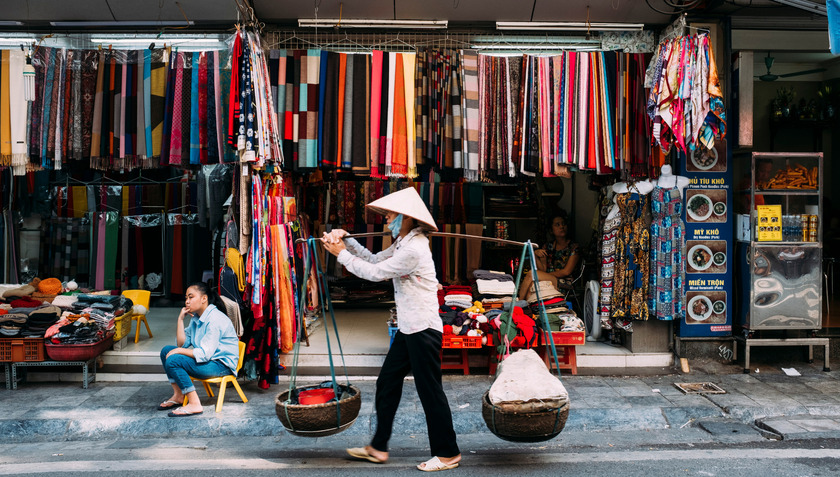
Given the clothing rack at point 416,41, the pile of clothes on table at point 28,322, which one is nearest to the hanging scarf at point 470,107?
the clothing rack at point 416,41

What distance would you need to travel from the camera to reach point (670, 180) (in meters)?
6.58

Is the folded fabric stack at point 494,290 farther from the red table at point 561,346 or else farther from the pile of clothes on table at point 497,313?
the red table at point 561,346

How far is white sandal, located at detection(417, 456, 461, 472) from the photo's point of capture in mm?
4285

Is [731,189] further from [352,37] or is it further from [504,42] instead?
[352,37]

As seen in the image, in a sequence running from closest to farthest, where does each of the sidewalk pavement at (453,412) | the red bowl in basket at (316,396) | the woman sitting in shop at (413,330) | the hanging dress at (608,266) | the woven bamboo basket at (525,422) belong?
1. the woven bamboo basket at (525,422)
2. the woman sitting in shop at (413,330)
3. the red bowl in basket at (316,396)
4. the sidewalk pavement at (453,412)
5. the hanging dress at (608,266)

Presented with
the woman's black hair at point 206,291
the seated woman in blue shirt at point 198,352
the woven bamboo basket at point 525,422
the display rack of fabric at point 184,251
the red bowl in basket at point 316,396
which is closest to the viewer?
the woven bamboo basket at point 525,422

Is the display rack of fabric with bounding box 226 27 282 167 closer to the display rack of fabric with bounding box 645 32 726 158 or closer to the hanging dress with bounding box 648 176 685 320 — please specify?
the display rack of fabric with bounding box 645 32 726 158

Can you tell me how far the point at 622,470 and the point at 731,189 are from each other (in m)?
3.65

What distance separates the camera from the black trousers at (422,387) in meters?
4.28

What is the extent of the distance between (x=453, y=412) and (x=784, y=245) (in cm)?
387

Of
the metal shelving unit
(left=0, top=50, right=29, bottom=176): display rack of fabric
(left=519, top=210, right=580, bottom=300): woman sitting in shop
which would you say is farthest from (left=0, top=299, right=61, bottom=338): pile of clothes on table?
the metal shelving unit

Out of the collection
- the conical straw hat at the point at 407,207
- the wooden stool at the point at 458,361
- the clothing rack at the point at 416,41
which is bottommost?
the wooden stool at the point at 458,361

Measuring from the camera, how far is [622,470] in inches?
171

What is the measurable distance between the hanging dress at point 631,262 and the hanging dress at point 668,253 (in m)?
0.11
